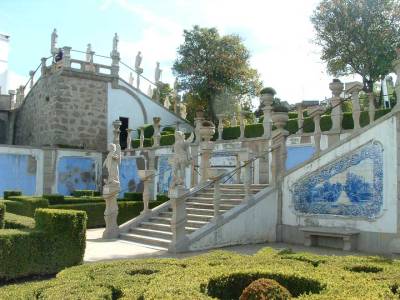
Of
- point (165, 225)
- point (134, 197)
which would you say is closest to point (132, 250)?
point (165, 225)

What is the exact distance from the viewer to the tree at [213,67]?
2505cm

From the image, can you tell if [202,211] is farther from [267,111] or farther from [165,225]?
[267,111]

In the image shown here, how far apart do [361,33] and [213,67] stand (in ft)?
28.4

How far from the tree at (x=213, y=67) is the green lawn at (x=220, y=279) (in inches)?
772

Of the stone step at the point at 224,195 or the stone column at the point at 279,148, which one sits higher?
the stone column at the point at 279,148

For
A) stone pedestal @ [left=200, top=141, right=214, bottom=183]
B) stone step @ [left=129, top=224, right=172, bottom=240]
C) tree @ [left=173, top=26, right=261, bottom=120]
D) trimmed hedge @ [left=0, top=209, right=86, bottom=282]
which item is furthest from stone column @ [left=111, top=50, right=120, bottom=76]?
trimmed hedge @ [left=0, top=209, right=86, bottom=282]

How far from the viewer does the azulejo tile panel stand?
9969mm

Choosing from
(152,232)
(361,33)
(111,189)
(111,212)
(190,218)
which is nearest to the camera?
(152,232)

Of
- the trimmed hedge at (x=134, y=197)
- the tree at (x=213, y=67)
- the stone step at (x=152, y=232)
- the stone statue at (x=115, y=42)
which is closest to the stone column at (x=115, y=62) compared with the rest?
the stone statue at (x=115, y=42)

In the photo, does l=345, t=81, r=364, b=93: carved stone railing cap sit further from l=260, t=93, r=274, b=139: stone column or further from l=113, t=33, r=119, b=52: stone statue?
l=113, t=33, r=119, b=52: stone statue

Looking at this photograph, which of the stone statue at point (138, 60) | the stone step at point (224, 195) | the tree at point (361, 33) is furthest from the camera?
the stone statue at point (138, 60)

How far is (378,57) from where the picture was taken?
18.2 metres

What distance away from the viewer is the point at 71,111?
25438 millimetres

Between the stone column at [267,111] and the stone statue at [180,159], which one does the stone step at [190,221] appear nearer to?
the stone statue at [180,159]
